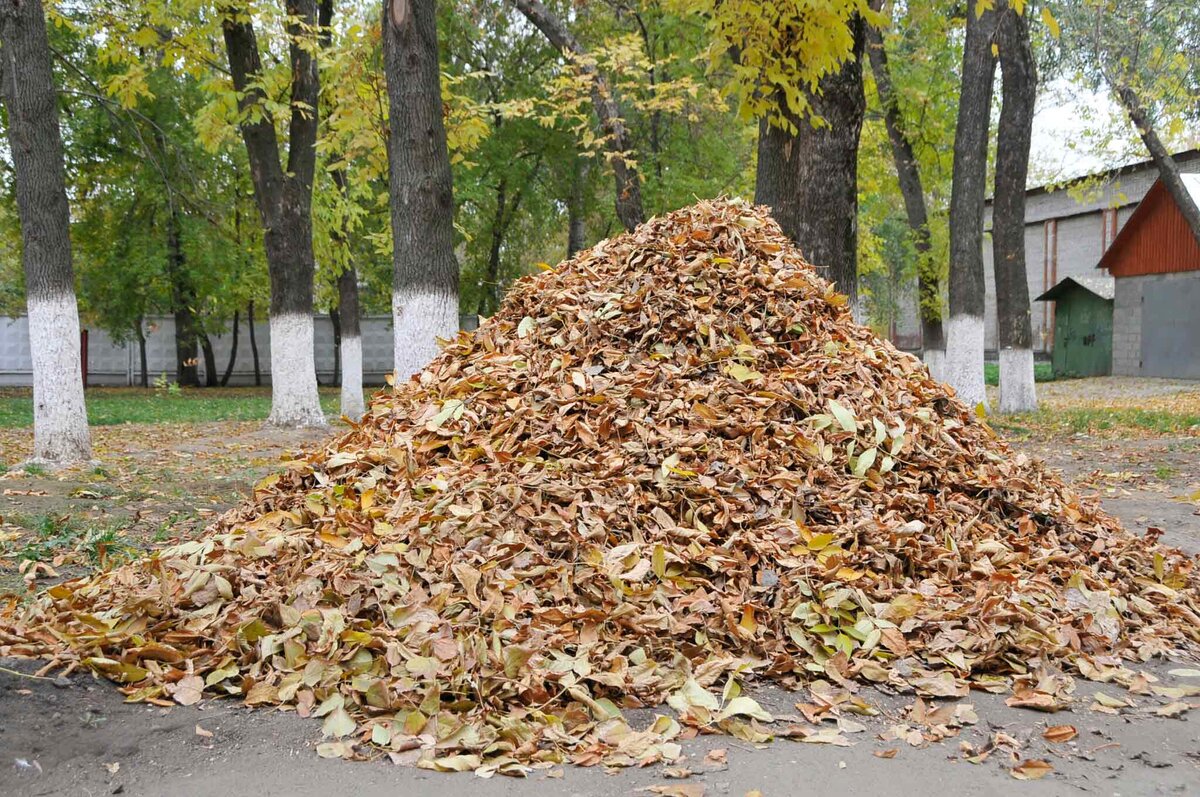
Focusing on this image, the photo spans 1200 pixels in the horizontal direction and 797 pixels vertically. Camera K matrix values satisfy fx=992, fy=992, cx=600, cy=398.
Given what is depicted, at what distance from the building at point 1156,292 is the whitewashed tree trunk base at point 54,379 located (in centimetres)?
2041

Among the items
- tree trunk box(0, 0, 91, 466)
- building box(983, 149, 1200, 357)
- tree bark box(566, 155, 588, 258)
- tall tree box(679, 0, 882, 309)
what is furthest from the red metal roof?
tree trunk box(0, 0, 91, 466)

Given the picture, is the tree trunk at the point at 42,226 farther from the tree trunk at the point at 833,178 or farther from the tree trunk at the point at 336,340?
the tree trunk at the point at 336,340

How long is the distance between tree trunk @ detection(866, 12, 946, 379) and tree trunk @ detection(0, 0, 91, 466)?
1078 cm

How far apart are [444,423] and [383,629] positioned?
1.33 meters

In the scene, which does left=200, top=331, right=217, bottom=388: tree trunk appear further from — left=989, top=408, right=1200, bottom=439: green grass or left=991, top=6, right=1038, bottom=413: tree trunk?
left=989, top=408, right=1200, bottom=439: green grass

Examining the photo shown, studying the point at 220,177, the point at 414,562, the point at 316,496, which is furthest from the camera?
the point at 220,177

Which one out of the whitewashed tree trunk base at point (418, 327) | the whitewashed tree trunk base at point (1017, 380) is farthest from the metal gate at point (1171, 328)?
the whitewashed tree trunk base at point (418, 327)

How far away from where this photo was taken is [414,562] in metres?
3.59

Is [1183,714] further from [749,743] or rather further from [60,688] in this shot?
[60,688]

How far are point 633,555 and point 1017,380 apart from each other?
37.5ft

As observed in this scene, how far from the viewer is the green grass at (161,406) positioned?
47.4 feet

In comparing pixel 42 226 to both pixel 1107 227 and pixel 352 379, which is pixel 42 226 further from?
pixel 1107 227

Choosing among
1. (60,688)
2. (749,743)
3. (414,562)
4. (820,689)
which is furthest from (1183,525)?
(60,688)

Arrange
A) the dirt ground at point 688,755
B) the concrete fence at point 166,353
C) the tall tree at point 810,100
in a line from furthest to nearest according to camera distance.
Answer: the concrete fence at point 166,353
the tall tree at point 810,100
the dirt ground at point 688,755
